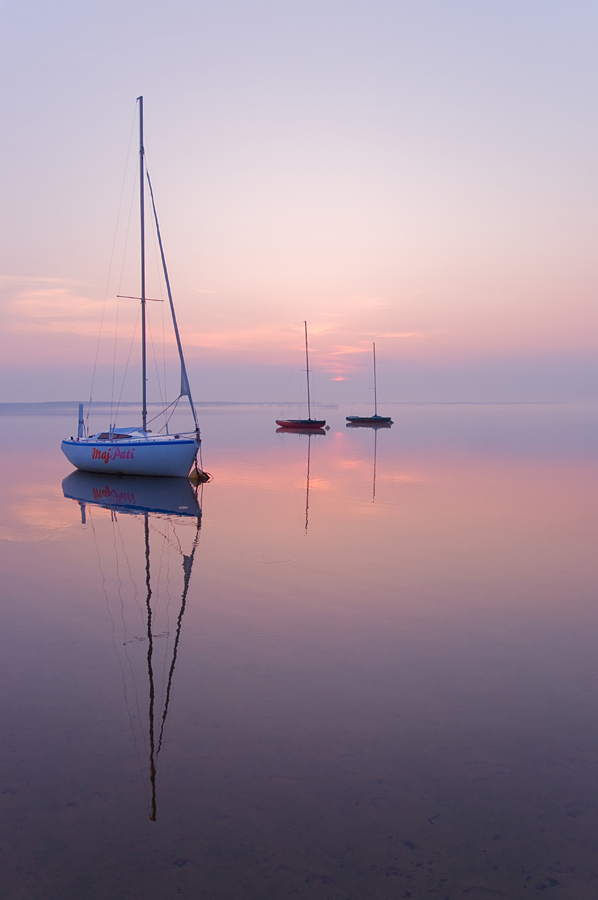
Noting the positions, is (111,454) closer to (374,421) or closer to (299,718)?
(299,718)

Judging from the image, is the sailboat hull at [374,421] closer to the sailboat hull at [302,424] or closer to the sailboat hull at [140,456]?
the sailboat hull at [302,424]

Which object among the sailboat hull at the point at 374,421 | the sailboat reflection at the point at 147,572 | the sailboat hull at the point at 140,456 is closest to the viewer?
the sailboat reflection at the point at 147,572

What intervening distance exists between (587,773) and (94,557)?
10136mm

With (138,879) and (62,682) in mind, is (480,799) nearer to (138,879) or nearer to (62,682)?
(138,879)

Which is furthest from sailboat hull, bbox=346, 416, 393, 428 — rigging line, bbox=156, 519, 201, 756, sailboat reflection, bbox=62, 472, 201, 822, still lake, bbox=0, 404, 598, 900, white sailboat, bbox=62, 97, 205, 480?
still lake, bbox=0, 404, 598, 900

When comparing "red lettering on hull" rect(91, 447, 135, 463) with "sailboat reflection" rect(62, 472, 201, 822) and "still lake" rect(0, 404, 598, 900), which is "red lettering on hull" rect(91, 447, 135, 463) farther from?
"still lake" rect(0, 404, 598, 900)

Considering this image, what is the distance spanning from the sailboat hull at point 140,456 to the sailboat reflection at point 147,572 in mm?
741

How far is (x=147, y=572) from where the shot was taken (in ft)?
37.5

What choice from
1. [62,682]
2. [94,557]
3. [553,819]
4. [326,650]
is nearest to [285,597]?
[326,650]

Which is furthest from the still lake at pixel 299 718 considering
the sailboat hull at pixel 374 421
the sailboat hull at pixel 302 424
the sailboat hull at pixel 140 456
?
the sailboat hull at pixel 374 421

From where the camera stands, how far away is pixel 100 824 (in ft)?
Answer: 14.9

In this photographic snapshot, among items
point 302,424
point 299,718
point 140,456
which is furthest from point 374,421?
point 299,718

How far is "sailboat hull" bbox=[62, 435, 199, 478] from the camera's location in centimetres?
2386

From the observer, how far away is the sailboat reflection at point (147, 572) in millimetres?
6387
